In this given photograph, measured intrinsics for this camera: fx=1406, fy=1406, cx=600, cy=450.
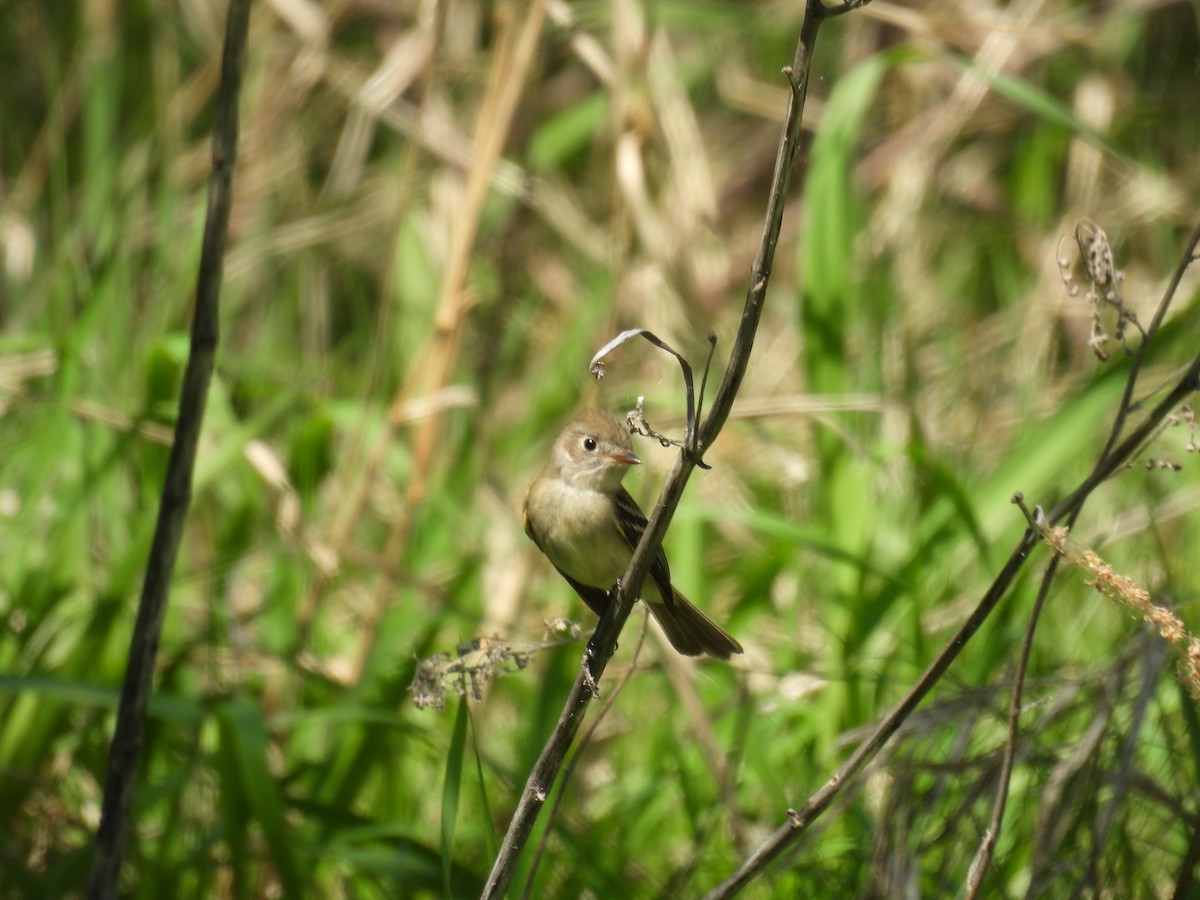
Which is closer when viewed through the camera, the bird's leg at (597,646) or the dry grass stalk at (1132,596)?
the dry grass stalk at (1132,596)

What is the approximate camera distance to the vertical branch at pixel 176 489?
2145 millimetres

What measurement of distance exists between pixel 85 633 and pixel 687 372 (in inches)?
76.2

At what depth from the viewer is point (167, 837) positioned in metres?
2.88

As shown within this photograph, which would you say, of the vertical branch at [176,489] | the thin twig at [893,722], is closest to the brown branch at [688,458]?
the thin twig at [893,722]

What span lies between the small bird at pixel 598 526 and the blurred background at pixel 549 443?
0.67ft

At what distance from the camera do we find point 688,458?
1.59m

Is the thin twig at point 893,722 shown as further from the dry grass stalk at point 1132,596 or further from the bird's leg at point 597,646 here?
the bird's leg at point 597,646

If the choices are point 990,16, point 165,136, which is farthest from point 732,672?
point 990,16

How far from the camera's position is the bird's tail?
2959 mm

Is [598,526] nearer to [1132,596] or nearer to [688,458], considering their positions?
[688,458]

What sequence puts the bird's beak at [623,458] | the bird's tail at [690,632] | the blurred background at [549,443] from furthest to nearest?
the bird's beak at [623,458], the bird's tail at [690,632], the blurred background at [549,443]

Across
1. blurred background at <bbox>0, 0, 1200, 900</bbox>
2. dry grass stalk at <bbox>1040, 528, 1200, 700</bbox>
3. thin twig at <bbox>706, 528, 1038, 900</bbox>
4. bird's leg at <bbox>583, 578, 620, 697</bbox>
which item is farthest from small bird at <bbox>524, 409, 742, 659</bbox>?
dry grass stalk at <bbox>1040, 528, 1200, 700</bbox>

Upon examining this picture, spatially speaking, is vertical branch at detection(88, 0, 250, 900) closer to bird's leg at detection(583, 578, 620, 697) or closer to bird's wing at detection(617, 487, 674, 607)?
bird's leg at detection(583, 578, 620, 697)

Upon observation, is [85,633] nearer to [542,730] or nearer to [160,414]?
[160,414]
